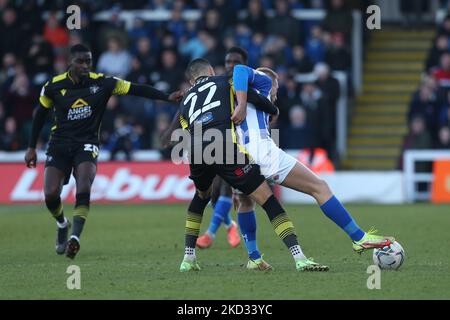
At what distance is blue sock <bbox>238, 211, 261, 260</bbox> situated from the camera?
34.6 feet

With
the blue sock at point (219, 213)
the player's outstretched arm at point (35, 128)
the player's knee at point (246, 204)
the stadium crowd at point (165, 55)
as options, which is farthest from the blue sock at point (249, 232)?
the stadium crowd at point (165, 55)

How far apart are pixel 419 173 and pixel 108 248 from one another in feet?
32.9

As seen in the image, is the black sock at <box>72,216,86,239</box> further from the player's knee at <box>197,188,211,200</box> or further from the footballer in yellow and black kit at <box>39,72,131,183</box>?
the player's knee at <box>197,188,211,200</box>

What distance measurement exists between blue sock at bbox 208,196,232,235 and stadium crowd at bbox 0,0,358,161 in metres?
8.45

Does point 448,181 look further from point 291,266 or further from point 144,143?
point 291,266

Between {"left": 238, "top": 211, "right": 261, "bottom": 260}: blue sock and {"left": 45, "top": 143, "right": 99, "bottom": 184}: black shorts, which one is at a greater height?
{"left": 45, "top": 143, "right": 99, "bottom": 184}: black shorts

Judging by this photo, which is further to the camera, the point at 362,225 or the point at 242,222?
the point at 362,225

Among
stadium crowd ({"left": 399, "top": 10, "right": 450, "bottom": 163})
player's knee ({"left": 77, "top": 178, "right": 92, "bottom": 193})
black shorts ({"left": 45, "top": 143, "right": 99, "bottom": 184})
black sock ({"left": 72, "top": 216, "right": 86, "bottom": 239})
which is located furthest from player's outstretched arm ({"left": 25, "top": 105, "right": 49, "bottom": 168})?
stadium crowd ({"left": 399, "top": 10, "right": 450, "bottom": 163})

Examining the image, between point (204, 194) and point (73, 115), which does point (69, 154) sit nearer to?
point (73, 115)

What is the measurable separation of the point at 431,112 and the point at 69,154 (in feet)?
38.1

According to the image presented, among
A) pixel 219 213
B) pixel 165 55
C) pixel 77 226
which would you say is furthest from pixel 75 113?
pixel 165 55

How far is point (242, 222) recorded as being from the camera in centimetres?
→ 1076

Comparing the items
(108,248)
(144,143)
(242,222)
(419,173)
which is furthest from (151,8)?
(242,222)

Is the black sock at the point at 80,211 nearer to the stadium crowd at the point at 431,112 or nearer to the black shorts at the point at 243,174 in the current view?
the black shorts at the point at 243,174
